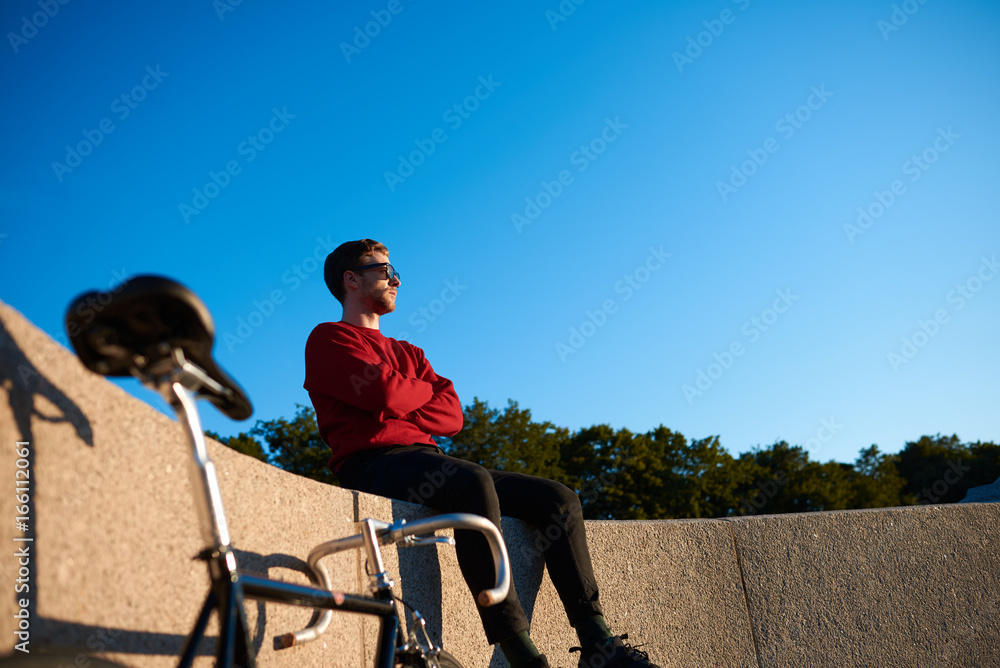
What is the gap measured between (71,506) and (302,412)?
35540 mm

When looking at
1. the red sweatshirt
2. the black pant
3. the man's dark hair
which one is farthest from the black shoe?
the man's dark hair

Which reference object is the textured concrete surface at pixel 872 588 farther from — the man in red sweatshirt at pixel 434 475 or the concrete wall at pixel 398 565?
the man in red sweatshirt at pixel 434 475

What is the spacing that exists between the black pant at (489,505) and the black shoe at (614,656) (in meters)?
0.18

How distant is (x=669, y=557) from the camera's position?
4199mm

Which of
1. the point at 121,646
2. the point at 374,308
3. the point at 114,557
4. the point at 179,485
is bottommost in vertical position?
the point at 121,646

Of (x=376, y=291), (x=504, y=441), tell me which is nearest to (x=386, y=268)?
(x=376, y=291)

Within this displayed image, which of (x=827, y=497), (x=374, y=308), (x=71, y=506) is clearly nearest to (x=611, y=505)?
(x=827, y=497)

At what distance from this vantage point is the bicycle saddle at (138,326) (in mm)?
1418

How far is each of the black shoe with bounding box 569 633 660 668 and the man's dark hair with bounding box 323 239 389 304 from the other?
2463 millimetres

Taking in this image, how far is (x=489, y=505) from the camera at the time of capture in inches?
122

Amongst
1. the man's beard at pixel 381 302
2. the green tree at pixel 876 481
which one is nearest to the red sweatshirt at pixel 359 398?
the man's beard at pixel 381 302

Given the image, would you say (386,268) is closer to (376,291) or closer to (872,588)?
(376,291)

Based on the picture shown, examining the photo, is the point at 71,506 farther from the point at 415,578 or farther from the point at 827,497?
the point at 827,497

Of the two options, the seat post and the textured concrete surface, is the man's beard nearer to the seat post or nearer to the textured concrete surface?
the textured concrete surface
